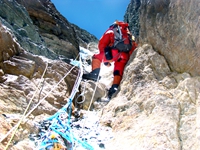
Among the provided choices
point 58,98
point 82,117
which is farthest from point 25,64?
point 82,117

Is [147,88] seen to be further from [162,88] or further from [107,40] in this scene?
[107,40]

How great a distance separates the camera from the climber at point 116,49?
5.73 metres

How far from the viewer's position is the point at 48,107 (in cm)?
437

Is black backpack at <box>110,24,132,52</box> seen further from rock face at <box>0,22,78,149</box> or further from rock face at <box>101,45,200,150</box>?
rock face at <box>0,22,78,149</box>

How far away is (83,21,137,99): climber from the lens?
5.73 meters

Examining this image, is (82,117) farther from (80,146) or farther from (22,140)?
(22,140)

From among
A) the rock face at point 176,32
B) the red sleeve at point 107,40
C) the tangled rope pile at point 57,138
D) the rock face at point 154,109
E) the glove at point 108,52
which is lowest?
the tangled rope pile at point 57,138

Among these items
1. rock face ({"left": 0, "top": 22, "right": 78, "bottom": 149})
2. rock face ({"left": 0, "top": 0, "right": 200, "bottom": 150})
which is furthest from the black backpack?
rock face ({"left": 0, "top": 22, "right": 78, "bottom": 149})

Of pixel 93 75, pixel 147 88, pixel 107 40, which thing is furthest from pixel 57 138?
pixel 107 40

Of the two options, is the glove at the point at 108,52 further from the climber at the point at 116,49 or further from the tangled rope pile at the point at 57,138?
the tangled rope pile at the point at 57,138

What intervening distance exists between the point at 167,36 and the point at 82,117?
2.35 m

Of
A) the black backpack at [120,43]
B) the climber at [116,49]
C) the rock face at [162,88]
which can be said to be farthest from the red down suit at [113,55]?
the rock face at [162,88]

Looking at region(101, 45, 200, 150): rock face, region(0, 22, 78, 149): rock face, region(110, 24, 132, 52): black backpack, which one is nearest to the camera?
region(101, 45, 200, 150): rock face

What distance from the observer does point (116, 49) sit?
611cm
